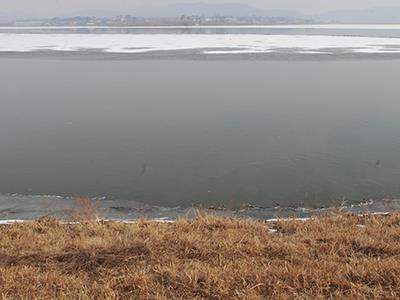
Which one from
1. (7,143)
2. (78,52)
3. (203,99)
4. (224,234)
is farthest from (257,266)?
(78,52)

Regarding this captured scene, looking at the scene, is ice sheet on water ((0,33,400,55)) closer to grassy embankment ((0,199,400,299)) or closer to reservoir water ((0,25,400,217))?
reservoir water ((0,25,400,217))

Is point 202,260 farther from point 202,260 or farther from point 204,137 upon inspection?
point 204,137

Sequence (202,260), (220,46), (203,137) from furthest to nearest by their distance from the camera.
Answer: (220,46) → (203,137) → (202,260)

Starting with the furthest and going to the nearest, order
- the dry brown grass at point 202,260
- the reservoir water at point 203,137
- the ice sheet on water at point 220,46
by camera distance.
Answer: the ice sheet on water at point 220,46 → the reservoir water at point 203,137 → the dry brown grass at point 202,260

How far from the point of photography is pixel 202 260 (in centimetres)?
491

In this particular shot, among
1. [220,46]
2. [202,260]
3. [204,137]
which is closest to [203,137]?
[204,137]

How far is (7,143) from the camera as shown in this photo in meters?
12.2

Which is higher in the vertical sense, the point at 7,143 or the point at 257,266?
the point at 257,266

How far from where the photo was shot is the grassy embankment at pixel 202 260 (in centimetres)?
405

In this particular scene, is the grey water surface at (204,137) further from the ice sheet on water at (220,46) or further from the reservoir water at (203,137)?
the ice sheet on water at (220,46)

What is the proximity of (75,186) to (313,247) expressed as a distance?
583 cm

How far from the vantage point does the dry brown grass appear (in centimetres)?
405

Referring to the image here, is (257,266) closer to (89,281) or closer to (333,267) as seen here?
(333,267)

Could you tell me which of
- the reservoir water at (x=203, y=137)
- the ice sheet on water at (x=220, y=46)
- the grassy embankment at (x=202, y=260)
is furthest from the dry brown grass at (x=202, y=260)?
the ice sheet on water at (x=220, y=46)
